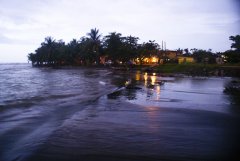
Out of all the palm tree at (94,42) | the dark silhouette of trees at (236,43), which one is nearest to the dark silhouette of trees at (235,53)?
the dark silhouette of trees at (236,43)

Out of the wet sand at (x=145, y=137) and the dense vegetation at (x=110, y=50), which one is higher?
the dense vegetation at (x=110, y=50)

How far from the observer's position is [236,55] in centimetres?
4141

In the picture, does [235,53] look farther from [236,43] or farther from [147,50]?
[147,50]

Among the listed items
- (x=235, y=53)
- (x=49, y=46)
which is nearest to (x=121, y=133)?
(x=235, y=53)

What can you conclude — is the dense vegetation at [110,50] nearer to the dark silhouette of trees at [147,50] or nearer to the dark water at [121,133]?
the dark silhouette of trees at [147,50]

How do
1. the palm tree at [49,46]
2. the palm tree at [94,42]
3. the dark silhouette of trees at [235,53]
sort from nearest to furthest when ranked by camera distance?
the dark silhouette of trees at [235,53] < the palm tree at [94,42] < the palm tree at [49,46]

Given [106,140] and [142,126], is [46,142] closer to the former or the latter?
[106,140]

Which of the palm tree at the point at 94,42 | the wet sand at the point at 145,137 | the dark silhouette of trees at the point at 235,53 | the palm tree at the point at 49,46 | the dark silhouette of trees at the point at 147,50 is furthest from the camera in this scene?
the palm tree at the point at 49,46

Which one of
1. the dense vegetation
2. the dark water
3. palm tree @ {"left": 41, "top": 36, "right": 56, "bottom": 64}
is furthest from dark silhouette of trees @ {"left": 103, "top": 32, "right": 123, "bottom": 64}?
the dark water

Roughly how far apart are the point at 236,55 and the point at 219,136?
36411mm

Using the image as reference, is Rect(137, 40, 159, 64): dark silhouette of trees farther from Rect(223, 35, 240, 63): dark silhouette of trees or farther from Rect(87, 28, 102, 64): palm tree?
Rect(223, 35, 240, 63): dark silhouette of trees

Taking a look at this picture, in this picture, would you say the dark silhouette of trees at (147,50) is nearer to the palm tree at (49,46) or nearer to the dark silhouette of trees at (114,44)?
the dark silhouette of trees at (114,44)

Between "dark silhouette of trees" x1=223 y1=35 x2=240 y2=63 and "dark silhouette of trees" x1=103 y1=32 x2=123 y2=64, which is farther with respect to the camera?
"dark silhouette of trees" x1=103 y1=32 x2=123 y2=64

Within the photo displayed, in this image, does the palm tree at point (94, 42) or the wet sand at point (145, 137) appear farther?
the palm tree at point (94, 42)
